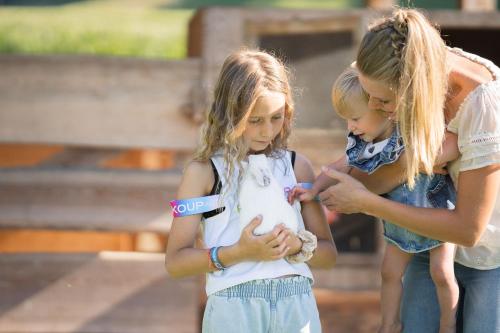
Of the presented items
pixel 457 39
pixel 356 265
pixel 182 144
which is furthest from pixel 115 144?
pixel 457 39

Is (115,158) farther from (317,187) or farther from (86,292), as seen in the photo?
(317,187)

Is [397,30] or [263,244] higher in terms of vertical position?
[397,30]

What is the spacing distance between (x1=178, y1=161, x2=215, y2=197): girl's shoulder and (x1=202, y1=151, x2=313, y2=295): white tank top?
0.12ft

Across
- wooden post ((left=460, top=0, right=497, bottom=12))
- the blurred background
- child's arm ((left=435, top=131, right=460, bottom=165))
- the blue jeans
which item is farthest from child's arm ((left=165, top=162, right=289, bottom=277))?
wooden post ((left=460, top=0, right=497, bottom=12))

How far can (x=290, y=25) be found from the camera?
18.3ft

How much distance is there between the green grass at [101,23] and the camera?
19.1 feet

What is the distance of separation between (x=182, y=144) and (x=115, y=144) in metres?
0.39

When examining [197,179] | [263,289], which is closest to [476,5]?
[197,179]

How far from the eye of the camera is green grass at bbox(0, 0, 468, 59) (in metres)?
5.82

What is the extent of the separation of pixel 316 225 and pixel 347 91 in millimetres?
474

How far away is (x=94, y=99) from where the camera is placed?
5508 millimetres

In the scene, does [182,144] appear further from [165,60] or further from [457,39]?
[457,39]

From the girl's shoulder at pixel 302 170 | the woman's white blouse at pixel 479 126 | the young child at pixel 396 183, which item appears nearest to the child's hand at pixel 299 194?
the young child at pixel 396 183

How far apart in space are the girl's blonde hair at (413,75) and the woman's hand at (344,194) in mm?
182
